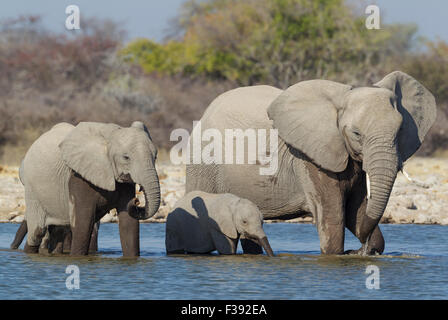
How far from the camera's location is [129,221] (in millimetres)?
11344

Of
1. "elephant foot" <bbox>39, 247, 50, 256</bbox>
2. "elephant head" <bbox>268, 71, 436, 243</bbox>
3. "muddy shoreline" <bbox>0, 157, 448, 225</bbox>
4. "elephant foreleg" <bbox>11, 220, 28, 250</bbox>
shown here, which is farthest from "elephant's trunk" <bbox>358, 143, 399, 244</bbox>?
"muddy shoreline" <bbox>0, 157, 448, 225</bbox>

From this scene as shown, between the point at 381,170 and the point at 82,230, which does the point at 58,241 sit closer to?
the point at 82,230

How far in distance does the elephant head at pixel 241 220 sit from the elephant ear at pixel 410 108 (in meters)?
1.71

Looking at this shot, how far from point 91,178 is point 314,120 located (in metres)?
2.35

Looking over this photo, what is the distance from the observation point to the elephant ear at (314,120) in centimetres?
1101

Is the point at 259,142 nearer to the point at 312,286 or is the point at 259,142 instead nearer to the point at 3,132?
the point at 312,286

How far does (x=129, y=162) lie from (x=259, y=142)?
1674mm

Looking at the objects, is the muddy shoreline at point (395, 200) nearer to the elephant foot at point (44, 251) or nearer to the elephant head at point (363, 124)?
the elephant foot at point (44, 251)

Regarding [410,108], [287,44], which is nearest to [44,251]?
[410,108]

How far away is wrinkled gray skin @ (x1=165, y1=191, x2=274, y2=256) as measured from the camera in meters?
11.7

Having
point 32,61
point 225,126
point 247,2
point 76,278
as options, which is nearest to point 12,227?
point 225,126

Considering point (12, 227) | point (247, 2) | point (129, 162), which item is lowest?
point (12, 227)

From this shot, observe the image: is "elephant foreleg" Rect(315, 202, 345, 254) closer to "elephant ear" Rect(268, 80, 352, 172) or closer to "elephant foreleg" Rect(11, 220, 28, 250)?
"elephant ear" Rect(268, 80, 352, 172)

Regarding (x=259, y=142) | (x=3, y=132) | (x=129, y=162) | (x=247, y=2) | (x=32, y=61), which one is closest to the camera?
(x=129, y=162)
